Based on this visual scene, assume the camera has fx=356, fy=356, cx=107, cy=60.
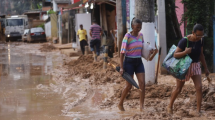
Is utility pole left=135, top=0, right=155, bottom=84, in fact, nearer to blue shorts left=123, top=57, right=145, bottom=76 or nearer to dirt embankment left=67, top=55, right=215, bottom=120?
dirt embankment left=67, top=55, right=215, bottom=120

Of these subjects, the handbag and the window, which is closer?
the handbag

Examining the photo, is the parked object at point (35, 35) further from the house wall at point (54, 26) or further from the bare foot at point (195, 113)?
the bare foot at point (195, 113)

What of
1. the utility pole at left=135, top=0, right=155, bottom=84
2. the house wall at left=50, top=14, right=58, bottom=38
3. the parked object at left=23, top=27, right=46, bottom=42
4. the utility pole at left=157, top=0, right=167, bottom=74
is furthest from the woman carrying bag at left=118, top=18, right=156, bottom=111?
the house wall at left=50, top=14, right=58, bottom=38

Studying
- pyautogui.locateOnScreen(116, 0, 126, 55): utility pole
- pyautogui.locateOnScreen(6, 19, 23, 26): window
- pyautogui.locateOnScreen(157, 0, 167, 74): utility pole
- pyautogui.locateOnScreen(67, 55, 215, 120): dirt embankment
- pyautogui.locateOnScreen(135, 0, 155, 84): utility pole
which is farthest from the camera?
pyautogui.locateOnScreen(6, 19, 23, 26): window

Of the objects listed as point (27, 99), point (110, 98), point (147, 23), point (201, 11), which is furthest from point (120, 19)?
point (27, 99)

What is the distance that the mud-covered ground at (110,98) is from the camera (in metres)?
6.31

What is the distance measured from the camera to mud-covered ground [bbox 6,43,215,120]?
20.7ft

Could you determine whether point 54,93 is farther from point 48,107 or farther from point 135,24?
point 135,24

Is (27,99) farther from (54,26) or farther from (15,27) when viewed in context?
(15,27)

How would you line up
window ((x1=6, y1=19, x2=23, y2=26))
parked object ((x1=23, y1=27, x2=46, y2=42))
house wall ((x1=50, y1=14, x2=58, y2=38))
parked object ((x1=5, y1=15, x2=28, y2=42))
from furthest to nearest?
window ((x1=6, y1=19, x2=23, y2=26))
parked object ((x1=5, y1=15, x2=28, y2=42))
house wall ((x1=50, y1=14, x2=58, y2=38))
parked object ((x1=23, y1=27, x2=46, y2=42))

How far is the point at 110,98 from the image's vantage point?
7883 millimetres

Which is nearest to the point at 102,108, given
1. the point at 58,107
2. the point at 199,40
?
the point at 58,107

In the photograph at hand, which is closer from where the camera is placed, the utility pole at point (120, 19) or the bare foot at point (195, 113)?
the bare foot at point (195, 113)

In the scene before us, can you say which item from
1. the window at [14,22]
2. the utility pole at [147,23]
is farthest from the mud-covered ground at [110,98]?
the window at [14,22]
